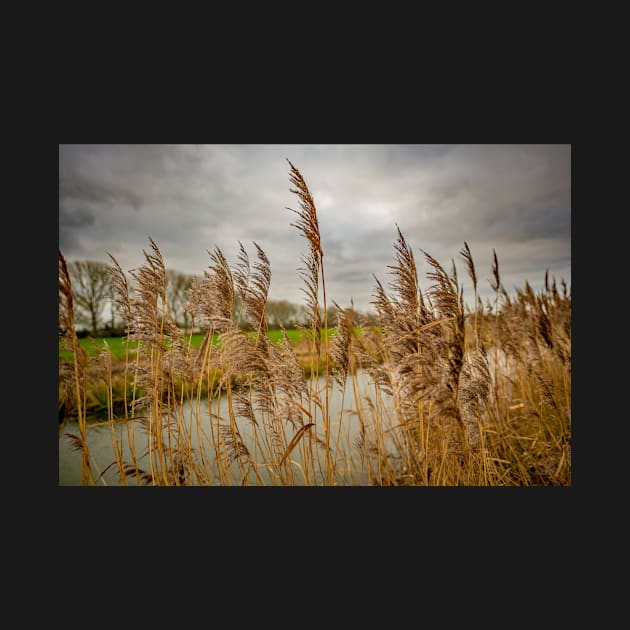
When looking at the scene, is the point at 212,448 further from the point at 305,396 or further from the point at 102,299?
the point at 102,299

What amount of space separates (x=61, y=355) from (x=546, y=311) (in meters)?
3.91

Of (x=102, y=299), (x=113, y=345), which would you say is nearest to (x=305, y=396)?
(x=113, y=345)

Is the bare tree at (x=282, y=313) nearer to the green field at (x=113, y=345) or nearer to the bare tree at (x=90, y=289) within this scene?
the green field at (x=113, y=345)

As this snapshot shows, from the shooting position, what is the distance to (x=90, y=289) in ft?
8.83

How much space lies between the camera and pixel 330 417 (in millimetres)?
2689

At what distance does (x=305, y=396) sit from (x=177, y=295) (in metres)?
1.24

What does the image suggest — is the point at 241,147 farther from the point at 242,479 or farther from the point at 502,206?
the point at 242,479

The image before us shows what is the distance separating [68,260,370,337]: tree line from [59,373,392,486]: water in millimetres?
670

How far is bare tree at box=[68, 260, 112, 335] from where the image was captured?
8.82 feet

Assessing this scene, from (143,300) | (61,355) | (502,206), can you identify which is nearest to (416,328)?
(502,206)

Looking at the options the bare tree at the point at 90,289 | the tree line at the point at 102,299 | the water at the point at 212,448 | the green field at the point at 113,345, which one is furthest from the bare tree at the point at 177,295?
the water at the point at 212,448

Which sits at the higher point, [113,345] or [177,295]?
[177,295]

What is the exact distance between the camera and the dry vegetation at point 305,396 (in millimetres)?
2414

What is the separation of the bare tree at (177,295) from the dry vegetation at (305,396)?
0.18 feet
